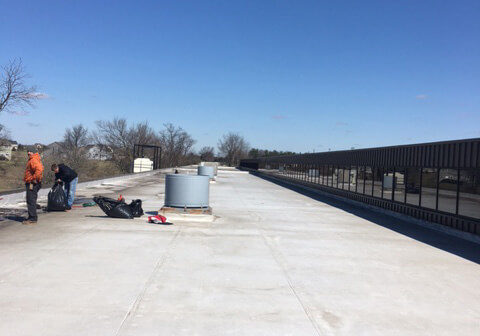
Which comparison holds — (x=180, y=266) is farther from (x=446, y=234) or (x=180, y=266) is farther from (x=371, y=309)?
(x=446, y=234)

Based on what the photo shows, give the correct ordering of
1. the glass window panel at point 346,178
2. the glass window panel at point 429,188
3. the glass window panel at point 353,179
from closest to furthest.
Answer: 1. the glass window panel at point 429,188
2. the glass window panel at point 353,179
3. the glass window panel at point 346,178

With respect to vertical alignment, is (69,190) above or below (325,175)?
Result: below

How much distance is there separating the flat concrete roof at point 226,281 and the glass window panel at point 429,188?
298 cm

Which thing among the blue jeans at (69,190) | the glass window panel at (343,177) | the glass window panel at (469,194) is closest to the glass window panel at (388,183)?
the glass window panel at (469,194)

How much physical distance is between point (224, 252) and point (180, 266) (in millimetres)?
1465

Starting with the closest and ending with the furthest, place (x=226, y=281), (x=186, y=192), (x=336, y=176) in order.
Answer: (x=226, y=281) → (x=186, y=192) → (x=336, y=176)

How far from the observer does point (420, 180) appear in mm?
A: 15656

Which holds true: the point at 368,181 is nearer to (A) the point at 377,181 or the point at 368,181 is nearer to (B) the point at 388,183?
(A) the point at 377,181

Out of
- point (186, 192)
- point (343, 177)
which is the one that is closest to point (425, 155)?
point (186, 192)

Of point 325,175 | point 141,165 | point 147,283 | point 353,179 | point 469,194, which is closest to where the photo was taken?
point 147,283

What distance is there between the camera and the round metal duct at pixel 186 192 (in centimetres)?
1323

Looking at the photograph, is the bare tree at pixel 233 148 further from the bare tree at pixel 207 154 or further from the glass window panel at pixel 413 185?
the glass window panel at pixel 413 185

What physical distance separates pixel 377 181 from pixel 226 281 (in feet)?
48.2

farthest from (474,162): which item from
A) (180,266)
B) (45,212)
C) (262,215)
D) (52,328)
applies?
(45,212)
